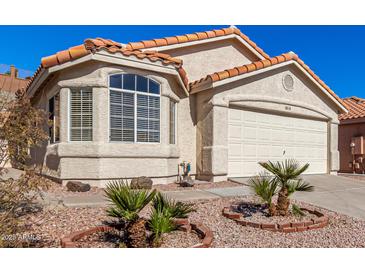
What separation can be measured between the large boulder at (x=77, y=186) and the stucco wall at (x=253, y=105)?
14.1ft

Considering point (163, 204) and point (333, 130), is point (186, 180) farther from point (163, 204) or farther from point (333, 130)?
point (333, 130)

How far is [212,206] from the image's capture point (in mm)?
6793

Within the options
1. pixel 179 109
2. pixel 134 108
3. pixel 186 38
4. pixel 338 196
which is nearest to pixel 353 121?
pixel 338 196

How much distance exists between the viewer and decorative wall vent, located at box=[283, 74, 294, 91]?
12.5 metres

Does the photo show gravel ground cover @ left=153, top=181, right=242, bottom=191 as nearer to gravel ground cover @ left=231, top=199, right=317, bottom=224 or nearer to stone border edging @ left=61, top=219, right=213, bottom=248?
gravel ground cover @ left=231, top=199, right=317, bottom=224

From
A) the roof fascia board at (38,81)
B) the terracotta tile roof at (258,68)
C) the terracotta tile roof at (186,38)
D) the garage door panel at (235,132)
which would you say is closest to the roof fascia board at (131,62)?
the terracotta tile roof at (258,68)

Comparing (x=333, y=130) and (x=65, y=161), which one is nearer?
(x=65, y=161)

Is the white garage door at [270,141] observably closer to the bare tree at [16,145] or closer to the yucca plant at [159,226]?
the yucca plant at [159,226]

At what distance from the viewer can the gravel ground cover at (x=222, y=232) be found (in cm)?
455

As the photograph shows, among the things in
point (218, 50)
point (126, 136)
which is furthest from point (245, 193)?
point (218, 50)

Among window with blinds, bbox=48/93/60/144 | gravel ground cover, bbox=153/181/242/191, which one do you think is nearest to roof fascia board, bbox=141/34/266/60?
window with blinds, bbox=48/93/60/144

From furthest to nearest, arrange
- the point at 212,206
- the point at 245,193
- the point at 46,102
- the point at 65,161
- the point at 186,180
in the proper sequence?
the point at 46,102 → the point at 186,180 → the point at 65,161 → the point at 245,193 → the point at 212,206

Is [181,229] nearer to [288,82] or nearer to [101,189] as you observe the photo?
[101,189]

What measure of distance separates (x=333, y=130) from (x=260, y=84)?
17.1ft
